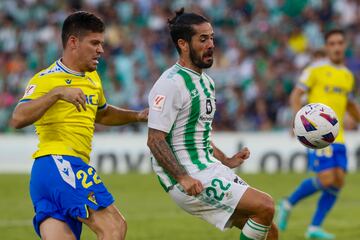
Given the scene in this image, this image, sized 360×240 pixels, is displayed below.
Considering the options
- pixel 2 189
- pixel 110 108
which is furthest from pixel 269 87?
pixel 110 108

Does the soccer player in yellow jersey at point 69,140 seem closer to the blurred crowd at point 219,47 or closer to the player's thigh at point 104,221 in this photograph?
the player's thigh at point 104,221

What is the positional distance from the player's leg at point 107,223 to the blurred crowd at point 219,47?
46.2 ft

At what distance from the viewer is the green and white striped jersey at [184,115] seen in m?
7.27

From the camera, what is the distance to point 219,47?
2388cm

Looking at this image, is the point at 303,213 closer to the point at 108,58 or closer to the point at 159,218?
the point at 159,218

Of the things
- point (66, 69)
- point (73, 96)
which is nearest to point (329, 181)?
point (66, 69)

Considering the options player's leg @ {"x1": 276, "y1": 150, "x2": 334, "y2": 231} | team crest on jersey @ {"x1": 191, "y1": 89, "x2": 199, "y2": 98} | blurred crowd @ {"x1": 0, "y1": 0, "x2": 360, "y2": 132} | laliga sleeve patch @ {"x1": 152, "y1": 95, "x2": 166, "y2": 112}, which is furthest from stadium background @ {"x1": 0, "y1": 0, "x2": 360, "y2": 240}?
laliga sleeve patch @ {"x1": 152, "y1": 95, "x2": 166, "y2": 112}

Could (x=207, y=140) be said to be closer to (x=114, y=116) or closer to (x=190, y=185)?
(x=190, y=185)

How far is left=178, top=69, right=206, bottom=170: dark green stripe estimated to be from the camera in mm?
7422

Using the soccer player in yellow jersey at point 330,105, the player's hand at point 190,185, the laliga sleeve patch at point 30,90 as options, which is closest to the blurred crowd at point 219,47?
the soccer player in yellow jersey at point 330,105

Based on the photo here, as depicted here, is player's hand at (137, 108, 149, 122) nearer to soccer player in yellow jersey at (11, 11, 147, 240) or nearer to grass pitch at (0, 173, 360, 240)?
soccer player in yellow jersey at (11, 11, 147, 240)

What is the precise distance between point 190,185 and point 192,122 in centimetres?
60

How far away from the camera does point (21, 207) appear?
14.9 metres

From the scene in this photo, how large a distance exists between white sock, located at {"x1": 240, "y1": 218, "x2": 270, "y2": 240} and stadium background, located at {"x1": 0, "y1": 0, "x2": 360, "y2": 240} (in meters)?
9.71
